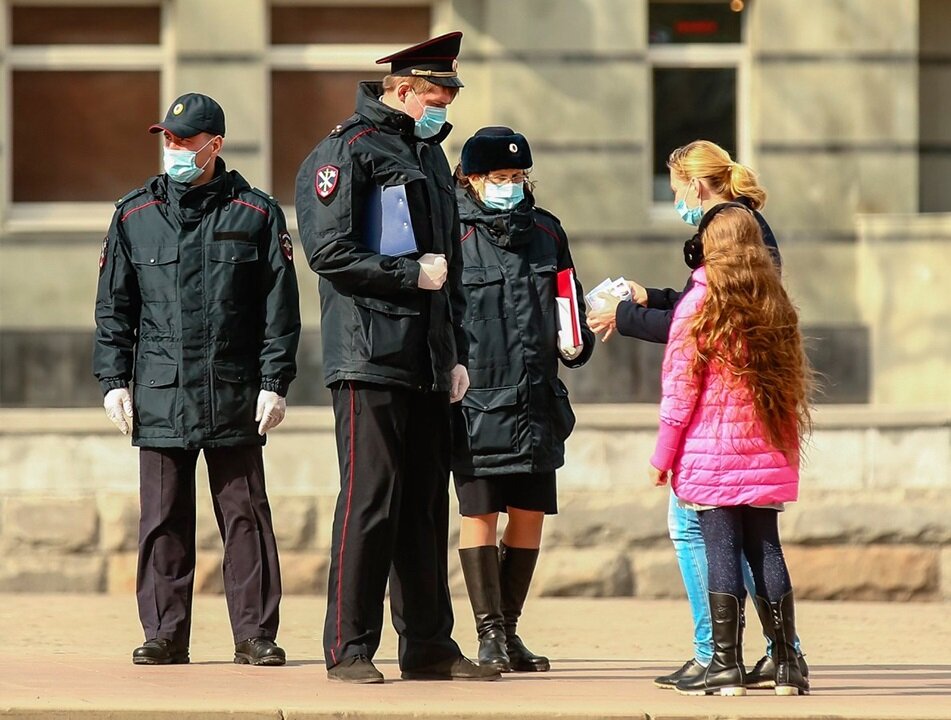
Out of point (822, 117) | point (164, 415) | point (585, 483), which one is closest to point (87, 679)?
point (164, 415)

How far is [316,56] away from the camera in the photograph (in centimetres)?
1327

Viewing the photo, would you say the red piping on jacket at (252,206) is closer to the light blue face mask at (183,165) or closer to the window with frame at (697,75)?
the light blue face mask at (183,165)

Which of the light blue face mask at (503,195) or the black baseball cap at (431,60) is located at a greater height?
the black baseball cap at (431,60)

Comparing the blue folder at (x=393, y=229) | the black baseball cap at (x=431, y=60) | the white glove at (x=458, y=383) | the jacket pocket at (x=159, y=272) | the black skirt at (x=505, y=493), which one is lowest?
the black skirt at (x=505, y=493)

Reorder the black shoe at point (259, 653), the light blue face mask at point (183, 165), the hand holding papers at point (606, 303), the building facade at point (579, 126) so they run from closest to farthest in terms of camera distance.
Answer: the hand holding papers at point (606, 303) < the black shoe at point (259, 653) < the light blue face mask at point (183, 165) < the building facade at point (579, 126)

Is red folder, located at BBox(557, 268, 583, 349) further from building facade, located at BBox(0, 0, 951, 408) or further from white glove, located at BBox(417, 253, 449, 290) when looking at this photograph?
building facade, located at BBox(0, 0, 951, 408)

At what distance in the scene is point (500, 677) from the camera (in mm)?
7051

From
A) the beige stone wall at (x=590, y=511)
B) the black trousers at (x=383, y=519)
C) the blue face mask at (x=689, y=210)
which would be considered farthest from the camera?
the beige stone wall at (x=590, y=511)

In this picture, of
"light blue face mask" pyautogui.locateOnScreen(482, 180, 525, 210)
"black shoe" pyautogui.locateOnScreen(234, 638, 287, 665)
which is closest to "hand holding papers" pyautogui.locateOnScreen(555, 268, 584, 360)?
"light blue face mask" pyautogui.locateOnScreen(482, 180, 525, 210)

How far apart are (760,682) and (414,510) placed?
1.32 metres

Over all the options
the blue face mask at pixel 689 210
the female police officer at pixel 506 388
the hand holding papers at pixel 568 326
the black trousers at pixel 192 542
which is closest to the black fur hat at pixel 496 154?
the female police officer at pixel 506 388

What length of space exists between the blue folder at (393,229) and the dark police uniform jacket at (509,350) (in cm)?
84

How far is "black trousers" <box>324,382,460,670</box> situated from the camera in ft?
22.0

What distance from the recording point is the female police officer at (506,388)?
742 cm
